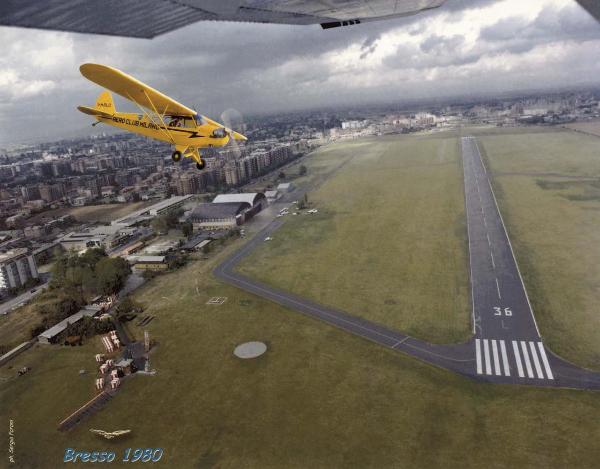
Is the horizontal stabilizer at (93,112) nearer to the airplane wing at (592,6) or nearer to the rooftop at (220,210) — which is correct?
the airplane wing at (592,6)

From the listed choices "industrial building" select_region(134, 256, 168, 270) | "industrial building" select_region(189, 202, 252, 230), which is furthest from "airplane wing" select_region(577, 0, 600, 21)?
"industrial building" select_region(189, 202, 252, 230)

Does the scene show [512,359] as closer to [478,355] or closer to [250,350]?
[478,355]

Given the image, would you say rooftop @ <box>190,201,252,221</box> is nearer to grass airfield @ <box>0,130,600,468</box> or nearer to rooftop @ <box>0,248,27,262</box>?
rooftop @ <box>0,248,27,262</box>

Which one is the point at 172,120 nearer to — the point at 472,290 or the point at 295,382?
the point at 295,382

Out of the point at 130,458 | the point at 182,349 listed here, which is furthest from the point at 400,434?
the point at 182,349

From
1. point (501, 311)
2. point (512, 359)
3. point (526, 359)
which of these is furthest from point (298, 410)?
point (501, 311)

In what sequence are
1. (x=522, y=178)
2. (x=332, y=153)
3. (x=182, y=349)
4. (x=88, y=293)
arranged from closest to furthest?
(x=182, y=349) → (x=88, y=293) → (x=522, y=178) → (x=332, y=153)
